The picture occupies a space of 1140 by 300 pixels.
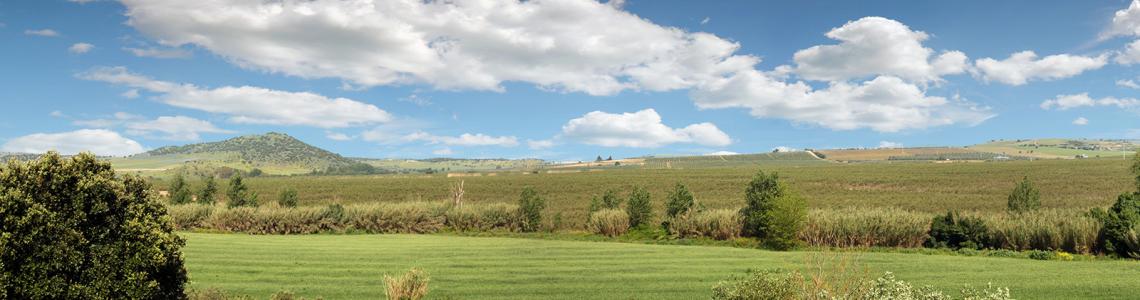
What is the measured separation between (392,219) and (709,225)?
55.2ft

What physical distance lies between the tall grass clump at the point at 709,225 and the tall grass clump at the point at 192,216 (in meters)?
24.1

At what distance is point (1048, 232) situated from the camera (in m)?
15.7

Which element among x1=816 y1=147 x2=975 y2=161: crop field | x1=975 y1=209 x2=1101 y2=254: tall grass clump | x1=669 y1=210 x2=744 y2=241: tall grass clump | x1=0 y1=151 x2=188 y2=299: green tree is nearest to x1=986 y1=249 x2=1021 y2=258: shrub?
x1=975 y1=209 x2=1101 y2=254: tall grass clump

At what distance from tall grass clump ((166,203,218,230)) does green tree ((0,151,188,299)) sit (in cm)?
2453

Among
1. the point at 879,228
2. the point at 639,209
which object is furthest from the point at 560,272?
the point at 879,228

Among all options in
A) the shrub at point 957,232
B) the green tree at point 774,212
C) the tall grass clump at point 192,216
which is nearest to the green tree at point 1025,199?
the shrub at point 957,232

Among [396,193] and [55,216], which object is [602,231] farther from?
[396,193]

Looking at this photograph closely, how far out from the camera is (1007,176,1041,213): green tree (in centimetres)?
2022

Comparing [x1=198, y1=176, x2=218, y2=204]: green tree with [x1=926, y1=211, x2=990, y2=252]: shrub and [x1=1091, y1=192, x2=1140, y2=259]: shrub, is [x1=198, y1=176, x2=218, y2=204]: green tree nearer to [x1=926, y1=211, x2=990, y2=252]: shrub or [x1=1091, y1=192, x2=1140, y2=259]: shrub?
[x1=926, y1=211, x2=990, y2=252]: shrub

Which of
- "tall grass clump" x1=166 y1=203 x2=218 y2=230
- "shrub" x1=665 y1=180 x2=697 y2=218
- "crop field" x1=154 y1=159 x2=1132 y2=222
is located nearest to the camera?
"shrub" x1=665 y1=180 x2=697 y2=218

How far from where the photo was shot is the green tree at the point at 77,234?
16.2 feet

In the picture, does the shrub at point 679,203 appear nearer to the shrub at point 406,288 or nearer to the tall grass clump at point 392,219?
the tall grass clump at point 392,219

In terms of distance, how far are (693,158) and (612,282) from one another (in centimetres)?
13625

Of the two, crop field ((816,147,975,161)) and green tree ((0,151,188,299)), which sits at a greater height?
crop field ((816,147,975,161))
